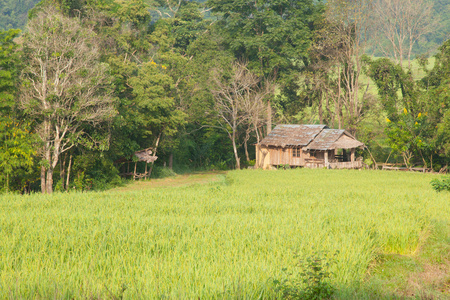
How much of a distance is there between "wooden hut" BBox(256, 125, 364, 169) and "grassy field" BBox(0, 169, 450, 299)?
18.8m

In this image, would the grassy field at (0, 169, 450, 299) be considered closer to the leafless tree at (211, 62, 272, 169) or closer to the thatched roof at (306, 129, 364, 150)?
the thatched roof at (306, 129, 364, 150)

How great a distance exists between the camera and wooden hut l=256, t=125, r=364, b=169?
30.0 meters

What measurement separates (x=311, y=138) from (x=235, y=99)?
24.5 ft

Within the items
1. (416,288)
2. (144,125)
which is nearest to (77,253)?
(416,288)

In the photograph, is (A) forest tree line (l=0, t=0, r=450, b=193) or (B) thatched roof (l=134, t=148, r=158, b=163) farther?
(B) thatched roof (l=134, t=148, r=158, b=163)

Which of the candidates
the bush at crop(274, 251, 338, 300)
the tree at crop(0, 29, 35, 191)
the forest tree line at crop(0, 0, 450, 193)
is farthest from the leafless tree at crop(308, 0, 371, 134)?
the bush at crop(274, 251, 338, 300)

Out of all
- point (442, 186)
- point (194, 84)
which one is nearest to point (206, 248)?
point (442, 186)

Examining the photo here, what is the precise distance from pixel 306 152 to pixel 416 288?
26.2 m

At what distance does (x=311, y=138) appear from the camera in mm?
30906

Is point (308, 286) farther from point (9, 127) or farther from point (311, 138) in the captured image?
point (311, 138)

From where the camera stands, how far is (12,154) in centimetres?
1655

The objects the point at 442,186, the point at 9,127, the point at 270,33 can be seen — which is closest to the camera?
the point at 442,186

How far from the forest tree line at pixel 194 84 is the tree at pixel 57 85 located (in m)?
0.07

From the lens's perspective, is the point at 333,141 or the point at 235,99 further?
the point at 235,99
